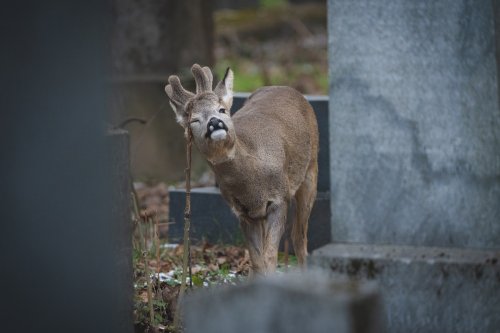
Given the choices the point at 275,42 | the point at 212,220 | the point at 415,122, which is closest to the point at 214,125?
the point at 415,122

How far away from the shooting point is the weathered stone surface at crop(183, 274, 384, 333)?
3.34m

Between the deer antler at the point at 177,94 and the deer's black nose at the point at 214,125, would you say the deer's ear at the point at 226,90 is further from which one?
the deer's black nose at the point at 214,125

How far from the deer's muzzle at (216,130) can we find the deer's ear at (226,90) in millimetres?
365

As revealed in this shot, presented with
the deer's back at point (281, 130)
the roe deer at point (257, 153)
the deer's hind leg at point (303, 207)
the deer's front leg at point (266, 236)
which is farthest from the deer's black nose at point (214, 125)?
the deer's hind leg at point (303, 207)

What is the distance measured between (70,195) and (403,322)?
4.67 ft

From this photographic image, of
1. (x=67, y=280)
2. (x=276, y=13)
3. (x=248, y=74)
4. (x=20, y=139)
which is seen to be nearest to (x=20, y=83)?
(x=20, y=139)

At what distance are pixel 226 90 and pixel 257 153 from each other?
17.2 inches

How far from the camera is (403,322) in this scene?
13.8 feet

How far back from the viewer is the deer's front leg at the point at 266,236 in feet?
21.1

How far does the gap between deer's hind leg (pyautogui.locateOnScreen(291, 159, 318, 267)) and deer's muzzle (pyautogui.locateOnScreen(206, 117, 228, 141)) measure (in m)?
1.54

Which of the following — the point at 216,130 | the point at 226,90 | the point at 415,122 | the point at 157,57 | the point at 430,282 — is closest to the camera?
the point at 430,282

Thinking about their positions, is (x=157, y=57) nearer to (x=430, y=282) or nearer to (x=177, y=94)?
(x=177, y=94)

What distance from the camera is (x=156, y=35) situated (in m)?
12.1

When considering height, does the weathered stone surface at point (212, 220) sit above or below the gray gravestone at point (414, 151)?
below
